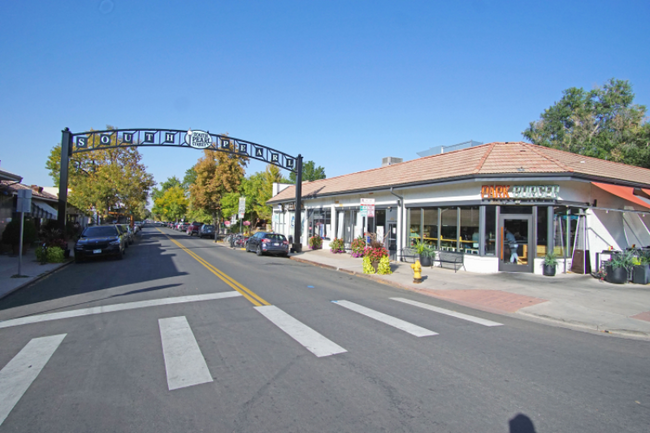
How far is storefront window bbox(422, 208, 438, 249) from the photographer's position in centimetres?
1759

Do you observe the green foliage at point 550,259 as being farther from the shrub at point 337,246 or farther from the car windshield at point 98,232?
the car windshield at point 98,232

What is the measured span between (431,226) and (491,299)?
25.1 feet

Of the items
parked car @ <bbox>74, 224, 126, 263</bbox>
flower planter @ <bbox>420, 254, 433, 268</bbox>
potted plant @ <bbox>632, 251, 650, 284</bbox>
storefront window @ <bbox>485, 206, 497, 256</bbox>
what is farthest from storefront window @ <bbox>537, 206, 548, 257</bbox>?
parked car @ <bbox>74, 224, 126, 263</bbox>

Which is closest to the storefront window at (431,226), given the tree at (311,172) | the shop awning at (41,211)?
the shop awning at (41,211)

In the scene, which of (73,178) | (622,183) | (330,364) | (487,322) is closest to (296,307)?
(330,364)

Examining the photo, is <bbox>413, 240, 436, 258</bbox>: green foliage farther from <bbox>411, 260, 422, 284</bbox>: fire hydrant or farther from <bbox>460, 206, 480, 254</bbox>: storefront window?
<bbox>411, 260, 422, 284</bbox>: fire hydrant

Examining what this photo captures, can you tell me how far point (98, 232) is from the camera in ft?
60.7

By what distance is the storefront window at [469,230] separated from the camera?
51.2ft

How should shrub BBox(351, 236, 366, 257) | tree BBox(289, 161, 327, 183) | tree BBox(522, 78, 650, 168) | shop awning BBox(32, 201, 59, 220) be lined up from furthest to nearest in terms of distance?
tree BBox(289, 161, 327, 183), tree BBox(522, 78, 650, 168), shop awning BBox(32, 201, 59, 220), shrub BBox(351, 236, 366, 257)

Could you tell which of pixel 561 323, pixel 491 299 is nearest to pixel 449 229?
pixel 491 299

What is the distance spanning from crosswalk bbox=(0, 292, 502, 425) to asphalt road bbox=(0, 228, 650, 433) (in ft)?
0.09

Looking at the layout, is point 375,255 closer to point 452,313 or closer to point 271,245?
point 452,313

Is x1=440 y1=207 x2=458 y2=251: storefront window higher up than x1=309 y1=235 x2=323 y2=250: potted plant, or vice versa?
x1=440 y1=207 x2=458 y2=251: storefront window

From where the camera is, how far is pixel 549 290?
11.5 m
